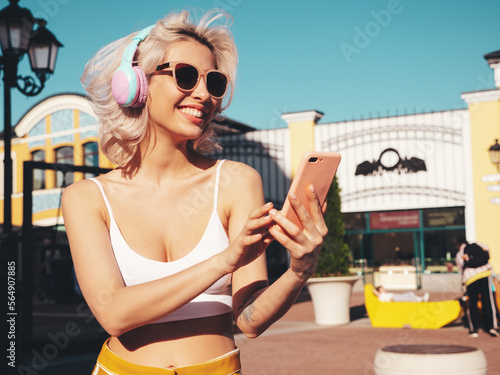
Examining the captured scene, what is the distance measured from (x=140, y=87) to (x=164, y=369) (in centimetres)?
83

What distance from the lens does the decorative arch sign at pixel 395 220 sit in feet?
72.4

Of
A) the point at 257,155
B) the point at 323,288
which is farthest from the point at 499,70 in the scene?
the point at 323,288

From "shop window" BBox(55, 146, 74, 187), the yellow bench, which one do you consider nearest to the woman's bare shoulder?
the yellow bench

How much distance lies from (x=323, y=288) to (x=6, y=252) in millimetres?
7912

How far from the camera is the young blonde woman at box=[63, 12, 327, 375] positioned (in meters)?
1.58

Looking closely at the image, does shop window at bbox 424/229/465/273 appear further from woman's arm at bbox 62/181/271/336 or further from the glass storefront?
woman's arm at bbox 62/181/271/336

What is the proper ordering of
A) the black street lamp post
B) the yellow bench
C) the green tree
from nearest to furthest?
the black street lamp post
the yellow bench
the green tree

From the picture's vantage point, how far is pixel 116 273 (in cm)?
169

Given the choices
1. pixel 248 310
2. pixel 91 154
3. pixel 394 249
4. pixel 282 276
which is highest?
pixel 91 154

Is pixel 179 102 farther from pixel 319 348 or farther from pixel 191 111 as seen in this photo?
pixel 319 348

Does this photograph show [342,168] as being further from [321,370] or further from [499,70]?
[321,370]

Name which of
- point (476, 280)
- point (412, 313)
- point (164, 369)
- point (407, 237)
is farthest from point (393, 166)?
point (164, 369)

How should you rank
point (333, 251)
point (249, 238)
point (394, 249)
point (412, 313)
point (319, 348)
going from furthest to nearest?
point (394, 249) < point (333, 251) < point (412, 313) < point (319, 348) < point (249, 238)

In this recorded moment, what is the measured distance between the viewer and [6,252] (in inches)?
231
